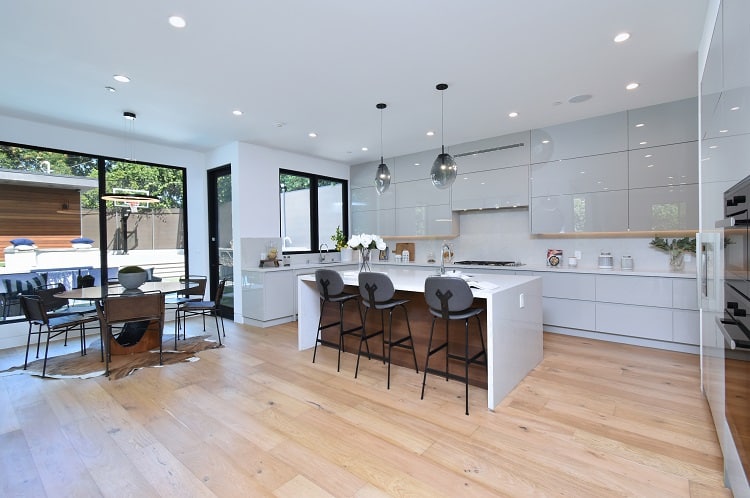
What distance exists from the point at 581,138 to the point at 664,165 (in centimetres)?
95

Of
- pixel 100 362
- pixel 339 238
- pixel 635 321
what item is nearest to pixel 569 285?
pixel 635 321

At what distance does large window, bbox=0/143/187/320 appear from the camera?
4508mm

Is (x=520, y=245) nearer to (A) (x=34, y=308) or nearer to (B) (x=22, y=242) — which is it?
(A) (x=34, y=308)

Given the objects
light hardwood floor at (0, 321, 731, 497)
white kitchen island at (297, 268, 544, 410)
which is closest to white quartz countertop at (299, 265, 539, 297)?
white kitchen island at (297, 268, 544, 410)

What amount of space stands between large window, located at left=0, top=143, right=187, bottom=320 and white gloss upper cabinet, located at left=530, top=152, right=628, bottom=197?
18.4ft

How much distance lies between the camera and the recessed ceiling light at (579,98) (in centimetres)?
380

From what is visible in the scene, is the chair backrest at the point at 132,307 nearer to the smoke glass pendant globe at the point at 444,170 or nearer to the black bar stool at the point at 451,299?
the black bar stool at the point at 451,299

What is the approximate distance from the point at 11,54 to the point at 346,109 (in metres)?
2.91

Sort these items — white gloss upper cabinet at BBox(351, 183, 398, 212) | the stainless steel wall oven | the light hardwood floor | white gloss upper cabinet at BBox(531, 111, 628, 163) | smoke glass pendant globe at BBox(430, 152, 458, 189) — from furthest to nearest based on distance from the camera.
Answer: white gloss upper cabinet at BBox(351, 183, 398, 212) < white gloss upper cabinet at BBox(531, 111, 628, 163) < smoke glass pendant globe at BBox(430, 152, 458, 189) < the light hardwood floor < the stainless steel wall oven

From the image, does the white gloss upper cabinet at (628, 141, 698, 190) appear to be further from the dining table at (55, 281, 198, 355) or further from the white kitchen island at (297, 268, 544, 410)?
the dining table at (55, 281, 198, 355)

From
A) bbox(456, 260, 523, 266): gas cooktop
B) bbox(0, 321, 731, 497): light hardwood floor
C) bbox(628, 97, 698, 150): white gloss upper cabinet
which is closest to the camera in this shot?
bbox(0, 321, 731, 497): light hardwood floor

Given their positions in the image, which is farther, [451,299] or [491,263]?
[491,263]

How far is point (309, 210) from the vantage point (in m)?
6.65

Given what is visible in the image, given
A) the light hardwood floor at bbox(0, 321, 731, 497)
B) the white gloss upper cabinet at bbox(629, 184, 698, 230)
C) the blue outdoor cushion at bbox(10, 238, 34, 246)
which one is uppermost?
the white gloss upper cabinet at bbox(629, 184, 698, 230)
